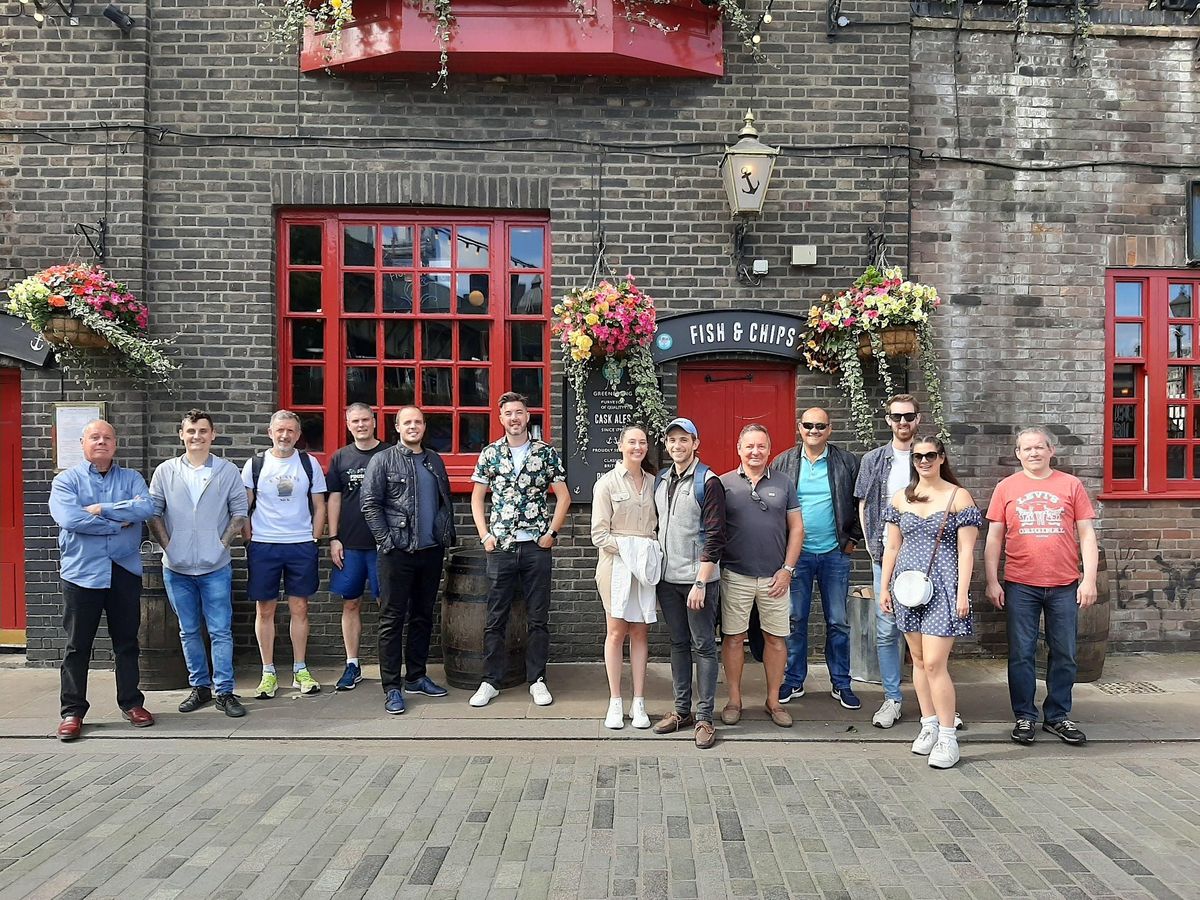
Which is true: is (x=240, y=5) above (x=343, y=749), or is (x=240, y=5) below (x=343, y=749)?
above

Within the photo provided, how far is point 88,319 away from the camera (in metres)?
6.18

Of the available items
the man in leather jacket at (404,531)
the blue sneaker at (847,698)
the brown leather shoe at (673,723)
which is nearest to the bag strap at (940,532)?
the blue sneaker at (847,698)

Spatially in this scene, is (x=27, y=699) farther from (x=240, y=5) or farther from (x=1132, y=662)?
(x=1132, y=662)

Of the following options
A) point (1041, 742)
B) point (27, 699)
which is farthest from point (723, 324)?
point (27, 699)

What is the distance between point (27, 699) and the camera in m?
6.04

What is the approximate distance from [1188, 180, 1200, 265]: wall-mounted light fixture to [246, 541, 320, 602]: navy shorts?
7.42 meters

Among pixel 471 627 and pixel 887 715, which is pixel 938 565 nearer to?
pixel 887 715

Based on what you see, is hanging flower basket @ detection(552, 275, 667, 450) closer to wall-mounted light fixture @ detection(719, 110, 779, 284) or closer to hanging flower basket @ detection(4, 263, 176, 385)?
wall-mounted light fixture @ detection(719, 110, 779, 284)

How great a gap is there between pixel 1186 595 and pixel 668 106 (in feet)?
19.4

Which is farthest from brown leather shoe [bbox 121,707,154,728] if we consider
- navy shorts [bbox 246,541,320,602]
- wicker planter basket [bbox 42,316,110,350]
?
wicker planter basket [bbox 42,316,110,350]

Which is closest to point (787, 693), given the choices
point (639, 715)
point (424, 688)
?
point (639, 715)

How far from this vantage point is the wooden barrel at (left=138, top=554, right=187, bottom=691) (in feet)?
19.9

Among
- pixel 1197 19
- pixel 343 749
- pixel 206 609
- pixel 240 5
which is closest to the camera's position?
pixel 343 749

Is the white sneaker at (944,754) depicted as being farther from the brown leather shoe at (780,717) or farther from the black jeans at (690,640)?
the black jeans at (690,640)
